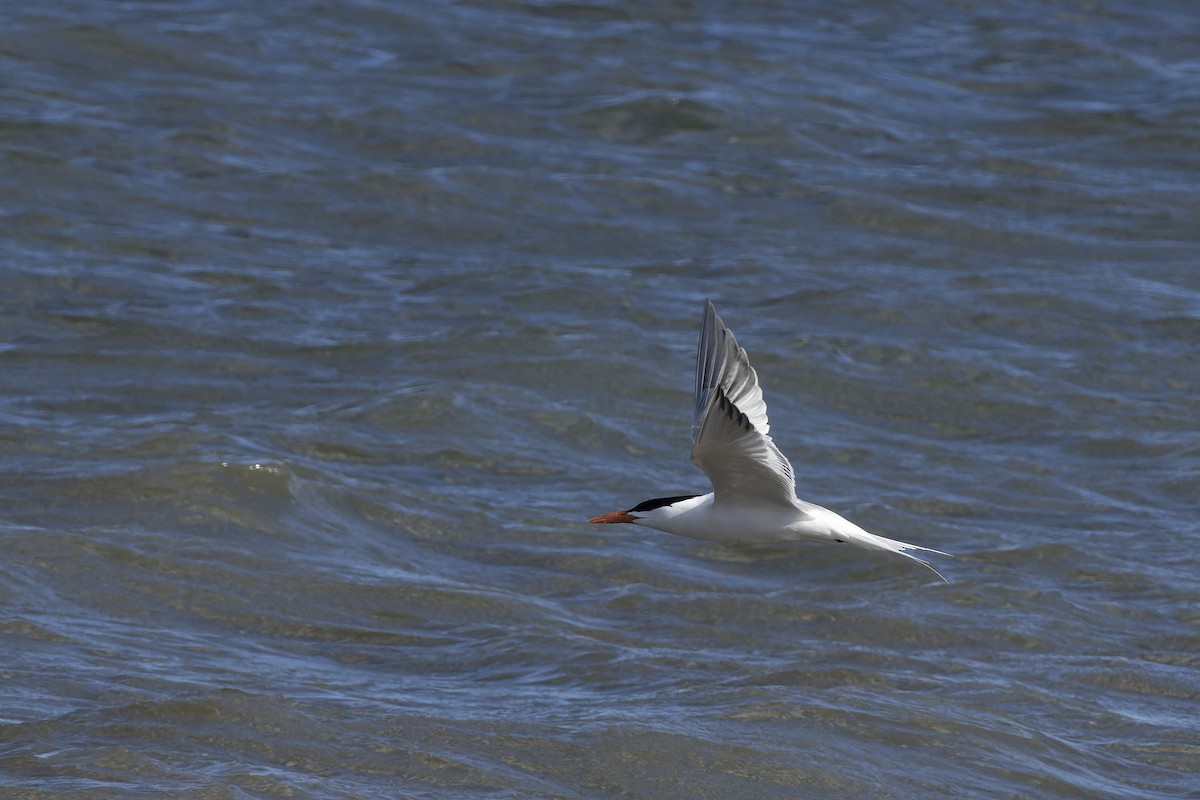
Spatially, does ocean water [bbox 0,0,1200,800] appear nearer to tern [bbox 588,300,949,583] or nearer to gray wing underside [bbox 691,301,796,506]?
tern [bbox 588,300,949,583]

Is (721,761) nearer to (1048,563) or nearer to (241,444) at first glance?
(1048,563)

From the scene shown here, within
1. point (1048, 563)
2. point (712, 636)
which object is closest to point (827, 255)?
point (1048, 563)

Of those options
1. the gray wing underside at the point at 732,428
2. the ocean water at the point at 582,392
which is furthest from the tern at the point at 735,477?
the ocean water at the point at 582,392

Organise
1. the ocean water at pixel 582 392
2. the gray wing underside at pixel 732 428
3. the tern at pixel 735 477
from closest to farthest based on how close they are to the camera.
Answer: the gray wing underside at pixel 732 428 < the tern at pixel 735 477 < the ocean water at pixel 582 392

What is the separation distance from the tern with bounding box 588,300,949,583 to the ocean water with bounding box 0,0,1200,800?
0.76 m

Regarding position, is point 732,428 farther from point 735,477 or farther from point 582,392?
point 582,392

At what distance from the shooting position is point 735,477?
6477mm

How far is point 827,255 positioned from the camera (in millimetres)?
12461

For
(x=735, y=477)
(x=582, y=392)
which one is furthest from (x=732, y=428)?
(x=582, y=392)

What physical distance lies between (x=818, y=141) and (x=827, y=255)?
7.08 feet

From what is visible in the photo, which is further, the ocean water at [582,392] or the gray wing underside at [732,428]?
the ocean water at [582,392]

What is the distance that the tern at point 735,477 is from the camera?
5930 mm

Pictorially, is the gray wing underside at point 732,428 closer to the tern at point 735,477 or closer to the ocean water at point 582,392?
the tern at point 735,477

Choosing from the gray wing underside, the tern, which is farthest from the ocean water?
the gray wing underside
